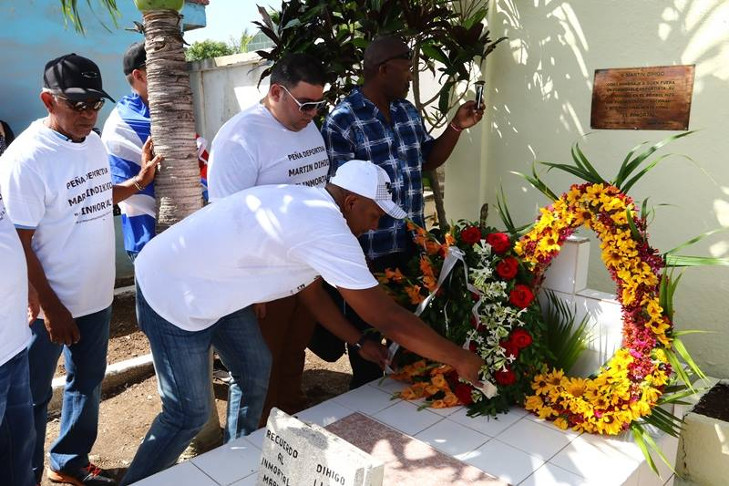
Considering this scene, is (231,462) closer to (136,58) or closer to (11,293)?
(11,293)

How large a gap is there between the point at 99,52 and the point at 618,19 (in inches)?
218

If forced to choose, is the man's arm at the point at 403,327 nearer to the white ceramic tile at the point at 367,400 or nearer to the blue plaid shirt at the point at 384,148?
the white ceramic tile at the point at 367,400

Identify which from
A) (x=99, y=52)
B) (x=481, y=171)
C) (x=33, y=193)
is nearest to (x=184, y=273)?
(x=33, y=193)

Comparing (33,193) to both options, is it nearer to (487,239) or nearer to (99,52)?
(487,239)

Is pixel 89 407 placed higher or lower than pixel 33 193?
lower

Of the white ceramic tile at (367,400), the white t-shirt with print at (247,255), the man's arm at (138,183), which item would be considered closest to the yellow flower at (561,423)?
the white ceramic tile at (367,400)

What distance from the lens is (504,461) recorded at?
225 cm

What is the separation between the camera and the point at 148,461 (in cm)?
230

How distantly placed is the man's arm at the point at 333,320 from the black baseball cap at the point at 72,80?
1242mm

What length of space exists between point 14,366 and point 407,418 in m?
1.58

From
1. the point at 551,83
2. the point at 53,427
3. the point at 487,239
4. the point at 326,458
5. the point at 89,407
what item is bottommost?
the point at 53,427

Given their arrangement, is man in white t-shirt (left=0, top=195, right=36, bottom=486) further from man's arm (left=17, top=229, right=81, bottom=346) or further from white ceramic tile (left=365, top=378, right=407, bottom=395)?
white ceramic tile (left=365, top=378, right=407, bottom=395)

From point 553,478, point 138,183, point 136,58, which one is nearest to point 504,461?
point 553,478

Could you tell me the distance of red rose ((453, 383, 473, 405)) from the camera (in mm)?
2679
